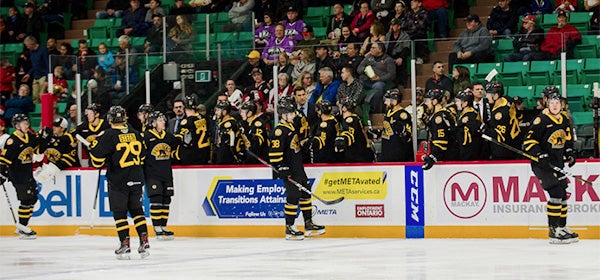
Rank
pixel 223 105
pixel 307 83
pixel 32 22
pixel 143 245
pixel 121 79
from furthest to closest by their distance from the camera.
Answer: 1. pixel 32 22
2. pixel 121 79
3. pixel 223 105
4. pixel 307 83
5. pixel 143 245

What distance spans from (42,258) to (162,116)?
306 cm

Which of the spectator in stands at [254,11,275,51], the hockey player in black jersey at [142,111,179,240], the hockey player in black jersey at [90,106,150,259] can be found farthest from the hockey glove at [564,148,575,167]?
the spectator in stands at [254,11,275,51]

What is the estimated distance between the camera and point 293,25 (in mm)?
18453

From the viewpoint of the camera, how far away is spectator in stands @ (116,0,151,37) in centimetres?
2087

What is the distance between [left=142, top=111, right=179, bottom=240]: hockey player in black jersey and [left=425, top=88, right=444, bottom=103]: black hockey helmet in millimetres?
3313

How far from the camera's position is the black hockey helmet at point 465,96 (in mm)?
14422

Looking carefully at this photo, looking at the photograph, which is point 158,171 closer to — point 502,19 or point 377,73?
point 377,73

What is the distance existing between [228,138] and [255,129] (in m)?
0.37

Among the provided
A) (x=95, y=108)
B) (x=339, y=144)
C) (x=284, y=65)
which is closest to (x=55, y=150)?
(x=95, y=108)

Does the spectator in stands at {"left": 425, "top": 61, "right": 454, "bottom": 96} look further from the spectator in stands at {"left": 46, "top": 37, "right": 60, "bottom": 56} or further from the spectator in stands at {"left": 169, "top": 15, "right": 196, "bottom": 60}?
the spectator in stands at {"left": 46, "top": 37, "right": 60, "bottom": 56}

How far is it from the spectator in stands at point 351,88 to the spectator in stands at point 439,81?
83cm

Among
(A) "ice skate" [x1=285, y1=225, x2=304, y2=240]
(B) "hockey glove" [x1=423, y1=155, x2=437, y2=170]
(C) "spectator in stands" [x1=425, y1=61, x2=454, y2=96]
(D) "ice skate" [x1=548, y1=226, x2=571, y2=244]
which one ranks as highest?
(C) "spectator in stands" [x1=425, y1=61, x2=454, y2=96]

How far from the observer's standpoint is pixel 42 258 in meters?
12.9

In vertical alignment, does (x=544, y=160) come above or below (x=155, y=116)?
below
